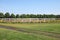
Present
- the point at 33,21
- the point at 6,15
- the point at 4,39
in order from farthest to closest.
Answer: the point at 6,15
the point at 33,21
the point at 4,39

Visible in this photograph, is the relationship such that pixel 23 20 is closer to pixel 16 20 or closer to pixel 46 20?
pixel 16 20

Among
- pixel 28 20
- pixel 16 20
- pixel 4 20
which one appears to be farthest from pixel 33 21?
pixel 4 20

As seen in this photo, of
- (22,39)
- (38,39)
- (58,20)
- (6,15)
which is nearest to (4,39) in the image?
(22,39)

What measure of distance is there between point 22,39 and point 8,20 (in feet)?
116

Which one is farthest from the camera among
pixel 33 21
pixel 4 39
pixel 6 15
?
pixel 6 15

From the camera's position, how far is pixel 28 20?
47.4 meters

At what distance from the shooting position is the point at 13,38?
44.2 feet

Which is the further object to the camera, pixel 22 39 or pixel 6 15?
pixel 6 15

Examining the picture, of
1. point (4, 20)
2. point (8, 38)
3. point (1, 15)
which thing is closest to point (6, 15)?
point (1, 15)

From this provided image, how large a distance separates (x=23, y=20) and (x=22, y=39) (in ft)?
112

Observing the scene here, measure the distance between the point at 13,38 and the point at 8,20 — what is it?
115 ft

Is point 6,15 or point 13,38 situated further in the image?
point 6,15

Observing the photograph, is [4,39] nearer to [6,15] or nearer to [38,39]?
[38,39]

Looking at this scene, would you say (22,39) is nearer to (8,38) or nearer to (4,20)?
(8,38)
